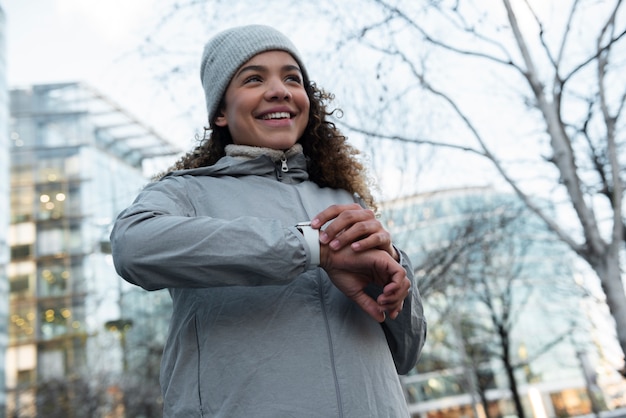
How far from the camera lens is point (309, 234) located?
1303 mm

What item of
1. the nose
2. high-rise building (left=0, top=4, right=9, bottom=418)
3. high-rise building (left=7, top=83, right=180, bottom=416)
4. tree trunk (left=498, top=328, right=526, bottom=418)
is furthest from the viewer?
high-rise building (left=0, top=4, right=9, bottom=418)

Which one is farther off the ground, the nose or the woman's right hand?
the nose

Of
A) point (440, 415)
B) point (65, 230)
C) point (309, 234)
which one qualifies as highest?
point (65, 230)

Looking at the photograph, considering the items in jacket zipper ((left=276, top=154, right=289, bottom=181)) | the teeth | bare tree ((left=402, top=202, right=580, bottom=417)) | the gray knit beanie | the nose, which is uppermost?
bare tree ((left=402, top=202, right=580, bottom=417))

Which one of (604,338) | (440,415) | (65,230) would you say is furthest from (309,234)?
(440,415)

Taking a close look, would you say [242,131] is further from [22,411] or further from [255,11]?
[22,411]

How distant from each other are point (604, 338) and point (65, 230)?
78.1ft

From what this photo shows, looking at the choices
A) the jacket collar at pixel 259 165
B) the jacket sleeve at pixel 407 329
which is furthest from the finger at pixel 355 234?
the jacket collar at pixel 259 165

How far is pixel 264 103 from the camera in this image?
1682 mm


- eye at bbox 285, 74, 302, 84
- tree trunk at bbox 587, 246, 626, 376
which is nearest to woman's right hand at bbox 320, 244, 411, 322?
eye at bbox 285, 74, 302, 84

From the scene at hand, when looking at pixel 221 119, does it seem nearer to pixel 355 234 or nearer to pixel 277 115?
pixel 277 115

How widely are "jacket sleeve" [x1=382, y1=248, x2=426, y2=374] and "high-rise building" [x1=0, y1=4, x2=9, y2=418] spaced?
27.2 m

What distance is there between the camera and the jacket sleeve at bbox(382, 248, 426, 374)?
1536 mm

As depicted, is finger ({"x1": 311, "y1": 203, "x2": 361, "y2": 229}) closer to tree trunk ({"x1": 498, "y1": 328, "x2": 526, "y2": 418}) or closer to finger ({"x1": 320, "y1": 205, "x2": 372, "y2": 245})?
finger ({"x1": 320, "y1": 205, "x2": 372, "y2": 245})
